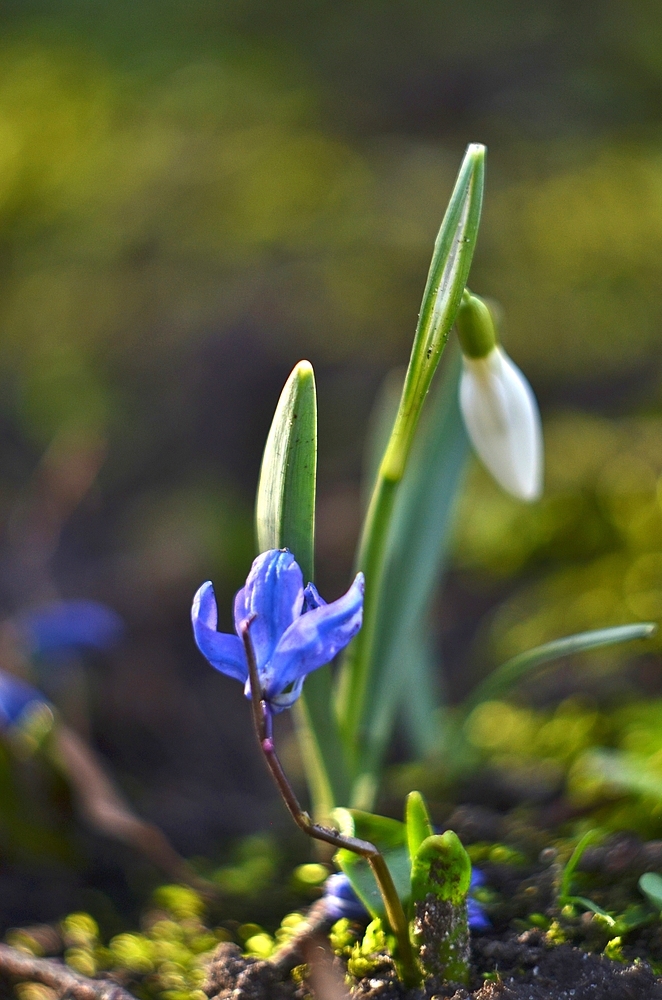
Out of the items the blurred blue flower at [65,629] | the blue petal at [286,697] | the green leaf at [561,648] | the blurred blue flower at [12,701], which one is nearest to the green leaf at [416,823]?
the blue petal at [286,697]

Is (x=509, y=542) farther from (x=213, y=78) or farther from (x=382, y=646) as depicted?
(x=213, y=78)

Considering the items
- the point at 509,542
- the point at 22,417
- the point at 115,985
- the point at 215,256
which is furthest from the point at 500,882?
the point at 215,256

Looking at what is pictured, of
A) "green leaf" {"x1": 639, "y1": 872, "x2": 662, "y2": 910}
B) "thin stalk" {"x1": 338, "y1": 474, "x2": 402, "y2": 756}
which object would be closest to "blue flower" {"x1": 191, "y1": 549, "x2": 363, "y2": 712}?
"thin stalk" {"x1": 338, "y1": 474, "x2": 402, "y2": 756}

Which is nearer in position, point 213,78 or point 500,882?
point 500,882

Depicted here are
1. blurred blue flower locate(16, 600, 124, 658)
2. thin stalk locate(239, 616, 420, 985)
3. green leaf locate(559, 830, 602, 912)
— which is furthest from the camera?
blurred blue flower locate(16, 600, 124, 658)

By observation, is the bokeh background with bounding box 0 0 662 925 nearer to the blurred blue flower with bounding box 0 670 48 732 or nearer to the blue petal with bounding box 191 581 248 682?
the blurred blue flower with bounding box 0 670 48 732

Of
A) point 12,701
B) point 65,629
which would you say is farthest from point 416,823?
point 65,629
